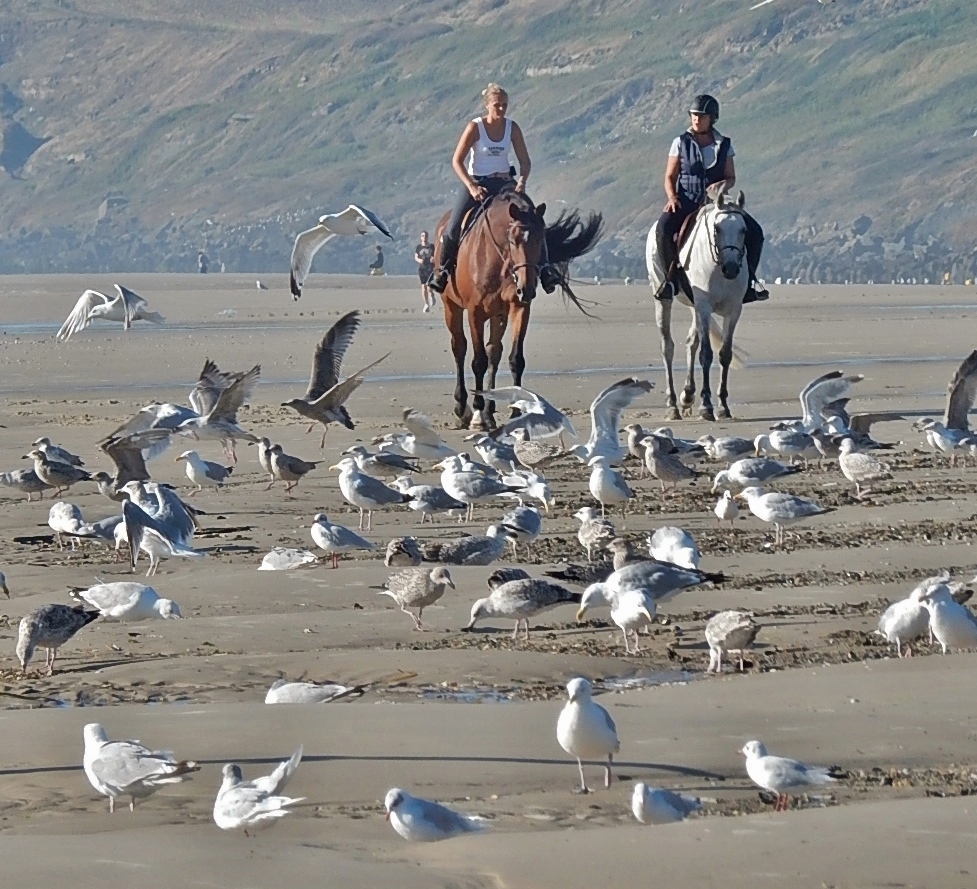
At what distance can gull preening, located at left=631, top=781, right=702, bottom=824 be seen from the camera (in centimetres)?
632

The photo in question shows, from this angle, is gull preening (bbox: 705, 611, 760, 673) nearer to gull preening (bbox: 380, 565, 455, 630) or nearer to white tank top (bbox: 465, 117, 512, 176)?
gull preening (bbox: 380, 565, 455, 630)

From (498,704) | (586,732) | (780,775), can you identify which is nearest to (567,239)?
(498,704)

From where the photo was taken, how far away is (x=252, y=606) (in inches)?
386

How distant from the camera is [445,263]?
1736cm

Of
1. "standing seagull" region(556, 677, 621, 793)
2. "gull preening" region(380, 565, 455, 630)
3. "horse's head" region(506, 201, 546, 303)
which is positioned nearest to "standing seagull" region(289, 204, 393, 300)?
"horse's head" region(506, 201, 546, 303)

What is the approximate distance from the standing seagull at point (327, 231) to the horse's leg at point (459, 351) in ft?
2.60

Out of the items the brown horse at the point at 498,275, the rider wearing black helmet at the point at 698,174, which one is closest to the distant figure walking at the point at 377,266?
the rider wearing black helmet at the point at 698,174

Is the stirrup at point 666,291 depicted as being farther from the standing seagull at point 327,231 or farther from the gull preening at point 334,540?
the gull preening at point 334,540

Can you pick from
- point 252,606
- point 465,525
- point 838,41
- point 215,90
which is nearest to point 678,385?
point 465,525

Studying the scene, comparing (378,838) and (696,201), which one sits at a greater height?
(696,201)

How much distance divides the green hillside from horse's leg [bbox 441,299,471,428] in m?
57.5

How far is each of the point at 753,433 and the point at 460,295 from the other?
2.57 meters

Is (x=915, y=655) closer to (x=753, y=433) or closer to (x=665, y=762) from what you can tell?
(x=665, y=762)

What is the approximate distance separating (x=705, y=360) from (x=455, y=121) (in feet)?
440
